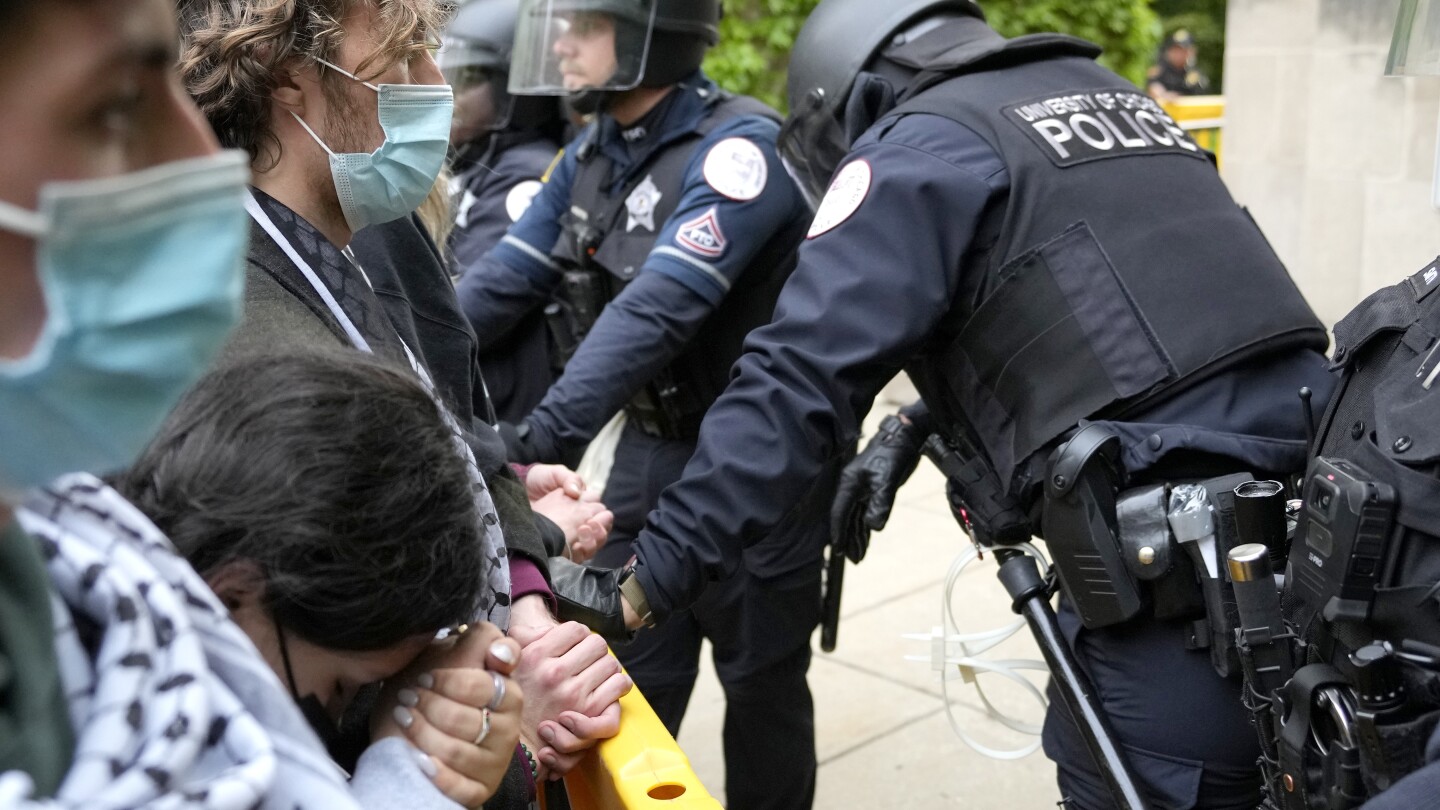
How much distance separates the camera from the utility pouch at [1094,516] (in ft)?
7.09

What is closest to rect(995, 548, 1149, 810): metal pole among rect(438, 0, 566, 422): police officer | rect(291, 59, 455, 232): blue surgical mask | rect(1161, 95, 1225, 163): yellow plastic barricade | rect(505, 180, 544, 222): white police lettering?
rect(291, 59, 455, 232): blue surgical mask

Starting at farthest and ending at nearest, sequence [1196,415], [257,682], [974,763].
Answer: [974,763], [1196,415], [257,682]

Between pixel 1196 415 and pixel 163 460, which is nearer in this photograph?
pixel 163 460

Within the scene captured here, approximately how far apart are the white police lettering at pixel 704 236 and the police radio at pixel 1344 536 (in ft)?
5.95

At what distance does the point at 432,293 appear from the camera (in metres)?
2.26

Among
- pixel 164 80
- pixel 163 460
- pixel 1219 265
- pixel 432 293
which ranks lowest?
pixel 1219 265

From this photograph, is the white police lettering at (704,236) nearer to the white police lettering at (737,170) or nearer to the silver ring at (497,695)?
the white police lettering at (737,170)

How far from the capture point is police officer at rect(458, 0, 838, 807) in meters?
3.44

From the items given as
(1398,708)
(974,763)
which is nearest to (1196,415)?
(1398,708)

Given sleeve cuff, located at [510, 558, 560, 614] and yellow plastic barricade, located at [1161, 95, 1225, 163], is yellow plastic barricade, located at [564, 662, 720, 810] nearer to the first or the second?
sleeve cuff, located at [510, 558, 560, 614]

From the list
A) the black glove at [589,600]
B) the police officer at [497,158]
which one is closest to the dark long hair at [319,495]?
the black glove at [589,600]

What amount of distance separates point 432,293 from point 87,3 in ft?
4.97

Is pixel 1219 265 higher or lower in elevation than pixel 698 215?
higher

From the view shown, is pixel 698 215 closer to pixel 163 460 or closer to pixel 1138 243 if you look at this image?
pixel 1138 243
